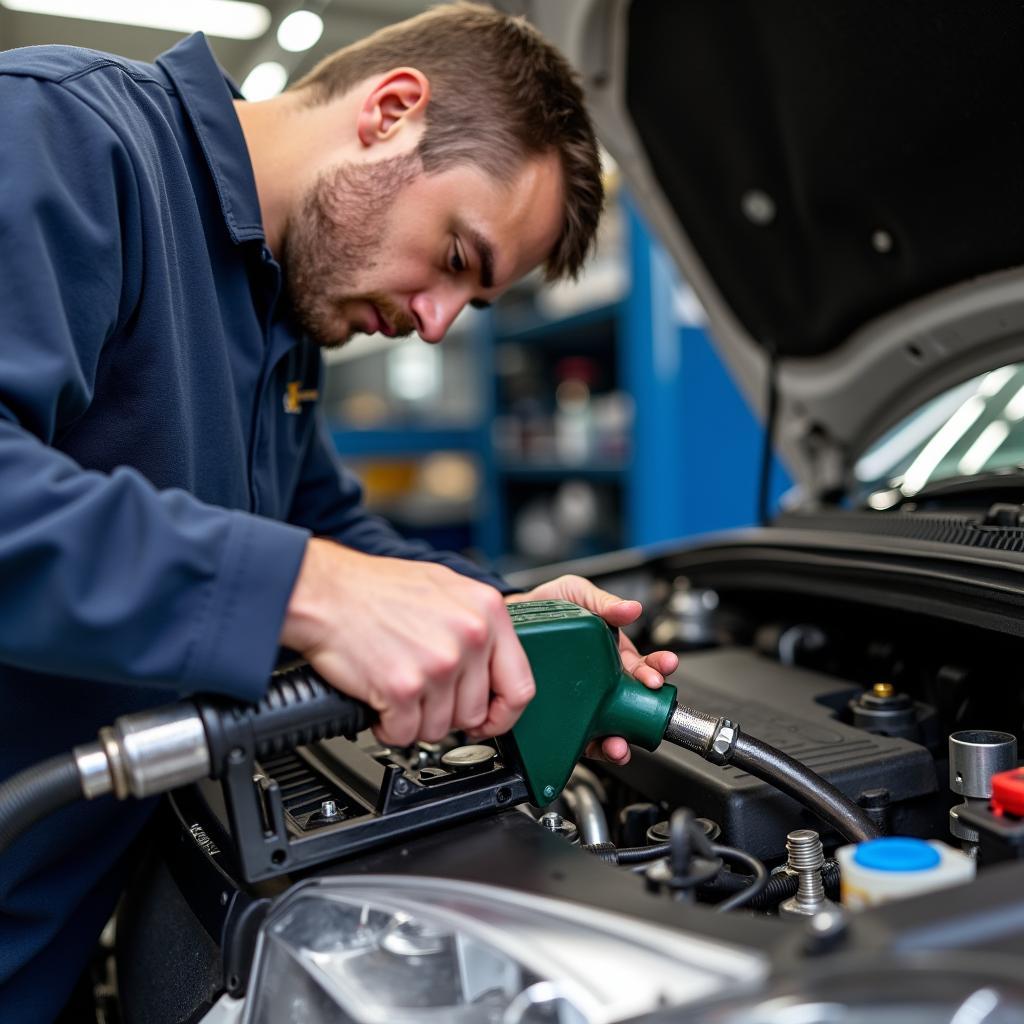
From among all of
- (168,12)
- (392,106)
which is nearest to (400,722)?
(392,106)

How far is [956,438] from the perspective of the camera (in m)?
1.37

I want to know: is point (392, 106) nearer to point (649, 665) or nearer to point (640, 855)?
point (649, 665)

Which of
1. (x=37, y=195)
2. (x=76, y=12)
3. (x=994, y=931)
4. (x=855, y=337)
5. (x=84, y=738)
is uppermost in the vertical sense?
(x=76, y=12)

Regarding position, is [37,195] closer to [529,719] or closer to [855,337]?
[529,719]

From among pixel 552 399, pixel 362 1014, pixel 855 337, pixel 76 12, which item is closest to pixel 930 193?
pixel 855 337

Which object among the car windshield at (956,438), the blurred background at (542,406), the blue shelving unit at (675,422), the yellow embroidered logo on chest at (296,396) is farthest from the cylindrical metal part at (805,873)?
the blue shelving unit at (675,422)

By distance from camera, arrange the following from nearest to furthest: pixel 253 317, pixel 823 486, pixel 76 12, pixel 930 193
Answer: pixel 253 317
pixel 930 193
pixel 823 486
pixel 76 12

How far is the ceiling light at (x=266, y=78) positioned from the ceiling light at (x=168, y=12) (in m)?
0.11

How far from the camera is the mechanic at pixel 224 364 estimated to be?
593 millimetres

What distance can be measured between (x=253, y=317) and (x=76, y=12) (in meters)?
2.91

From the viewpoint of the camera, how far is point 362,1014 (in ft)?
1.80

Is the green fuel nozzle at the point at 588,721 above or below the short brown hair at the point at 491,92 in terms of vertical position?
below

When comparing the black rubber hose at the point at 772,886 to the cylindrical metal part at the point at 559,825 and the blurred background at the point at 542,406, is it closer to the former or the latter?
the cylindrical metal part at the point at 559,825

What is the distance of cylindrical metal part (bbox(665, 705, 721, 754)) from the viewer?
814 mm
